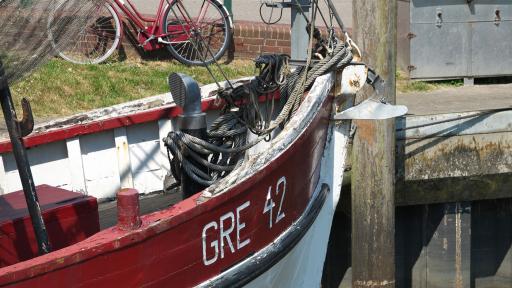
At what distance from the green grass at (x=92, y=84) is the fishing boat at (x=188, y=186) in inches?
115

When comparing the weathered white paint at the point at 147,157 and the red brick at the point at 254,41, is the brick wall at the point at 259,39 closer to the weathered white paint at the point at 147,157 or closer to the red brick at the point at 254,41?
the red brick at the point at 254,41

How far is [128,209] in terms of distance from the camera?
13.6 feet

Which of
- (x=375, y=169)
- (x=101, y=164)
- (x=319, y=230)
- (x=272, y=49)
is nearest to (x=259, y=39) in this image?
(x=272, y=49)

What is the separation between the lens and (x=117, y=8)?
1108 cm

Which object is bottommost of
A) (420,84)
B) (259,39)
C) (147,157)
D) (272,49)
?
(420,84)

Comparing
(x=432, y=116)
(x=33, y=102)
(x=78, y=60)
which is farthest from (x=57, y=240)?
(x=78, y=60)

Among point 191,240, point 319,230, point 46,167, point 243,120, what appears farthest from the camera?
point 46,167

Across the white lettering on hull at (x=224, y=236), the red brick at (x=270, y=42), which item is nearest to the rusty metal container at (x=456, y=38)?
the red brick at (x=270, y=42)

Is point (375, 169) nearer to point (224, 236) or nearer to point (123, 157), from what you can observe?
point (123, 157)

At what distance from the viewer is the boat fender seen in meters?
5.50

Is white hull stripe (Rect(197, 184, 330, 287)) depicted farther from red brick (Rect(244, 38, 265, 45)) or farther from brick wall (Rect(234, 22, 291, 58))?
red brick (Rect(244, 38, 265, 45))

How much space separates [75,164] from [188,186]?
123 cm

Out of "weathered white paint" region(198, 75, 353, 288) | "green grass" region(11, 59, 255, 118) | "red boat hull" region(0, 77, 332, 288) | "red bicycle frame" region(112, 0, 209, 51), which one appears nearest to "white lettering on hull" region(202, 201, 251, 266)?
"red boat hull" region(0, 77, 332, 288)

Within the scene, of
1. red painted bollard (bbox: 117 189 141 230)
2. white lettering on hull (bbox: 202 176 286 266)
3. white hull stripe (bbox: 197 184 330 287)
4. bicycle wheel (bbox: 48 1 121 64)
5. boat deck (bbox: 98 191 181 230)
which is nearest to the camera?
red painted bollard (bbox: 117 189 141 230)
